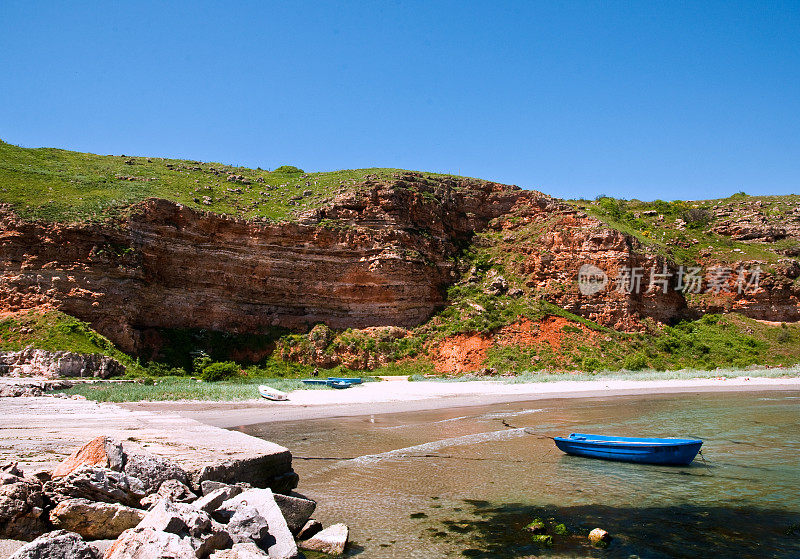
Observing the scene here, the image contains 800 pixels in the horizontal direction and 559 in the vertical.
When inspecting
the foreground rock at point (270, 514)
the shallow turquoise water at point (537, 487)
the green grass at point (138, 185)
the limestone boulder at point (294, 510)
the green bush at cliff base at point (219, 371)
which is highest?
the green grass at point (138, 185)

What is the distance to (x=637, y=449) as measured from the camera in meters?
11.7

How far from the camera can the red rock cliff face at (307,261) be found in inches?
1187

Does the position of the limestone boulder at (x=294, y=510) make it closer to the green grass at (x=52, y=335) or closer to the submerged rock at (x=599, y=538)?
the submerged rock at (x=599, y=538)

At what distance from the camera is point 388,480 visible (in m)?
10.1

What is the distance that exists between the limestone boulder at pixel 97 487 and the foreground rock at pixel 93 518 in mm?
179

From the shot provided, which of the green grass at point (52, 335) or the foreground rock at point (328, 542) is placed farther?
the green grass at point (52, 335)

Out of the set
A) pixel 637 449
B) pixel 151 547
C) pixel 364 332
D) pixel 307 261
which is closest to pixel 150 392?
pixel 307 261

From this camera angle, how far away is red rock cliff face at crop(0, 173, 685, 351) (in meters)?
30.1

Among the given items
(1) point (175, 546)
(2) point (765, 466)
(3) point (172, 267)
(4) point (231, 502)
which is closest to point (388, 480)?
(4) point (231, 502)

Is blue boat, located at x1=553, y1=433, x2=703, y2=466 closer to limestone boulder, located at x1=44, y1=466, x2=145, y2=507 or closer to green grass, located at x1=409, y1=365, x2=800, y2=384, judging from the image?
limestone boulder, located at x1=44, y1=466, x2=145, y2=507

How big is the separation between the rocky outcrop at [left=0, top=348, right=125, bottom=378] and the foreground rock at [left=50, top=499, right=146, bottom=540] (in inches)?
982

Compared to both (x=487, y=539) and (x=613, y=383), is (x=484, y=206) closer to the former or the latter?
(x=613, y=383)

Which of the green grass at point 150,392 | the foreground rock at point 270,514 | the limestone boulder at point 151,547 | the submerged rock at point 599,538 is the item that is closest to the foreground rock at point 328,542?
the foreground rock at point 270,514

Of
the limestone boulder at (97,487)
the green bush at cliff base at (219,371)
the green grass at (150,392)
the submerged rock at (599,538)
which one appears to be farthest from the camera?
the green bush at cliff base at (219,371)
